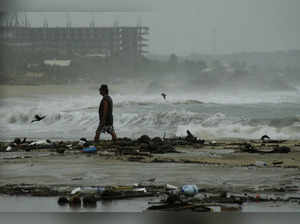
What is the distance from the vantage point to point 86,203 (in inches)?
218

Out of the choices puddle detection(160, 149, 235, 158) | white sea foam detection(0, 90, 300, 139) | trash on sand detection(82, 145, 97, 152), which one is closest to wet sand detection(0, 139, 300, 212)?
puddle detection(160, 149, 235, 158)

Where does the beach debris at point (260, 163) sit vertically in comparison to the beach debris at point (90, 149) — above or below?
below

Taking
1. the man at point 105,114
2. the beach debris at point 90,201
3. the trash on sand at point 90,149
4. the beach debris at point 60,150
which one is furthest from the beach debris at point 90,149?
the beach debris at point 90,201

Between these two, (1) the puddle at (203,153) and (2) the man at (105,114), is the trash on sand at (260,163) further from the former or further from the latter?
(2) the man at (105,114)

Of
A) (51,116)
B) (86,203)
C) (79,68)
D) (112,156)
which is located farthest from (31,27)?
(86,203)

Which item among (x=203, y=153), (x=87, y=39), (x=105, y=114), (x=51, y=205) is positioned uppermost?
(x=87, y=39)

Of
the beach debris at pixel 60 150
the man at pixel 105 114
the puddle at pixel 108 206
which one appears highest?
the man at pixel 105 114

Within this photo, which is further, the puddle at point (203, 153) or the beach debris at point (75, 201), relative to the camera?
the puddle at point (203, 153)

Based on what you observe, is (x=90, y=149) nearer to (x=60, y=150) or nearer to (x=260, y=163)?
(x=60, y=150)

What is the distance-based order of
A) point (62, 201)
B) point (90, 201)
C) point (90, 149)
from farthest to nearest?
1. point (90, 149)
2. point (62, 201)
3. point (90, 201)

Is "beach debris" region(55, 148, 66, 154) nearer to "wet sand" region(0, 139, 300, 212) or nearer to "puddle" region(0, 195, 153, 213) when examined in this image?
"wet sand" region(0, 139, 300, 212)

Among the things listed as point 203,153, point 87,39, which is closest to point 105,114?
point 203,153

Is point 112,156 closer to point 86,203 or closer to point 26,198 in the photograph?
point 26,198

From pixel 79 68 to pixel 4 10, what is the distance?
220 feet
